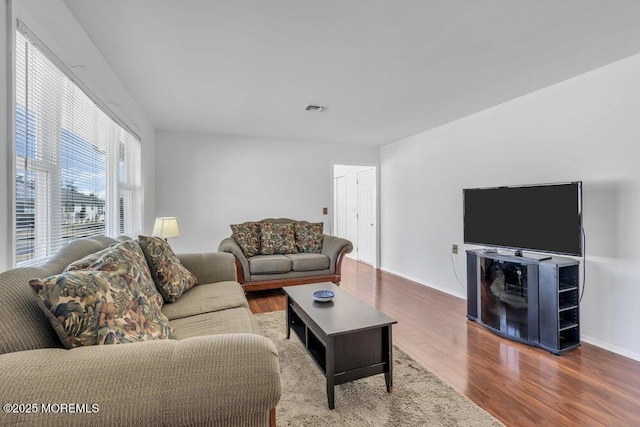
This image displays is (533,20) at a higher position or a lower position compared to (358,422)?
higher

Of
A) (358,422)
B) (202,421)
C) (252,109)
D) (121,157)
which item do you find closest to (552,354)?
(358,422)

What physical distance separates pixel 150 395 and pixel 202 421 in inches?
6.5

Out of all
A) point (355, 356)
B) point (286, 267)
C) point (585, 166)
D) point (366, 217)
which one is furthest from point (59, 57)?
point (366, 217)

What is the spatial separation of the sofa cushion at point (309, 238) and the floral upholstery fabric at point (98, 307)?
300 centimetres

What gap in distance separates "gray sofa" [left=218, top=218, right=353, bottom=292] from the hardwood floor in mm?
1089

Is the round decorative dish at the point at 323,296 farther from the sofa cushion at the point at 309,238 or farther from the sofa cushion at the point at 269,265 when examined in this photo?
the sofa cushion at the point at 309,238

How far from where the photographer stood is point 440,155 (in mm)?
3986

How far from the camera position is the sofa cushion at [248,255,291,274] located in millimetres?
3633

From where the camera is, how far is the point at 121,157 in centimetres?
286

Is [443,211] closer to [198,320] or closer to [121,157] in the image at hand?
[198,320]

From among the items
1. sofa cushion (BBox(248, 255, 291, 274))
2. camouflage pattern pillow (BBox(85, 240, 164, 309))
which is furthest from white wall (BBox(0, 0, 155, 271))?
sofa cushion (BBox(248, 255, 291, 274))

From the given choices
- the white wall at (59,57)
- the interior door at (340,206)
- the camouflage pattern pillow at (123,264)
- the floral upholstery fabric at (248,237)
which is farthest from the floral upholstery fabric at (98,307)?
the interior door at (340,206)

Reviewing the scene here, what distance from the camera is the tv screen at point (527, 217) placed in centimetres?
225

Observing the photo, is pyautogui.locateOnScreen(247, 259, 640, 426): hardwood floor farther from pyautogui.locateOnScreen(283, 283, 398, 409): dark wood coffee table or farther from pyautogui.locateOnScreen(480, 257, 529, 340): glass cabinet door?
pyautogui.locateOnScreen(283, 283, 398, 409): dark wood coffee table
